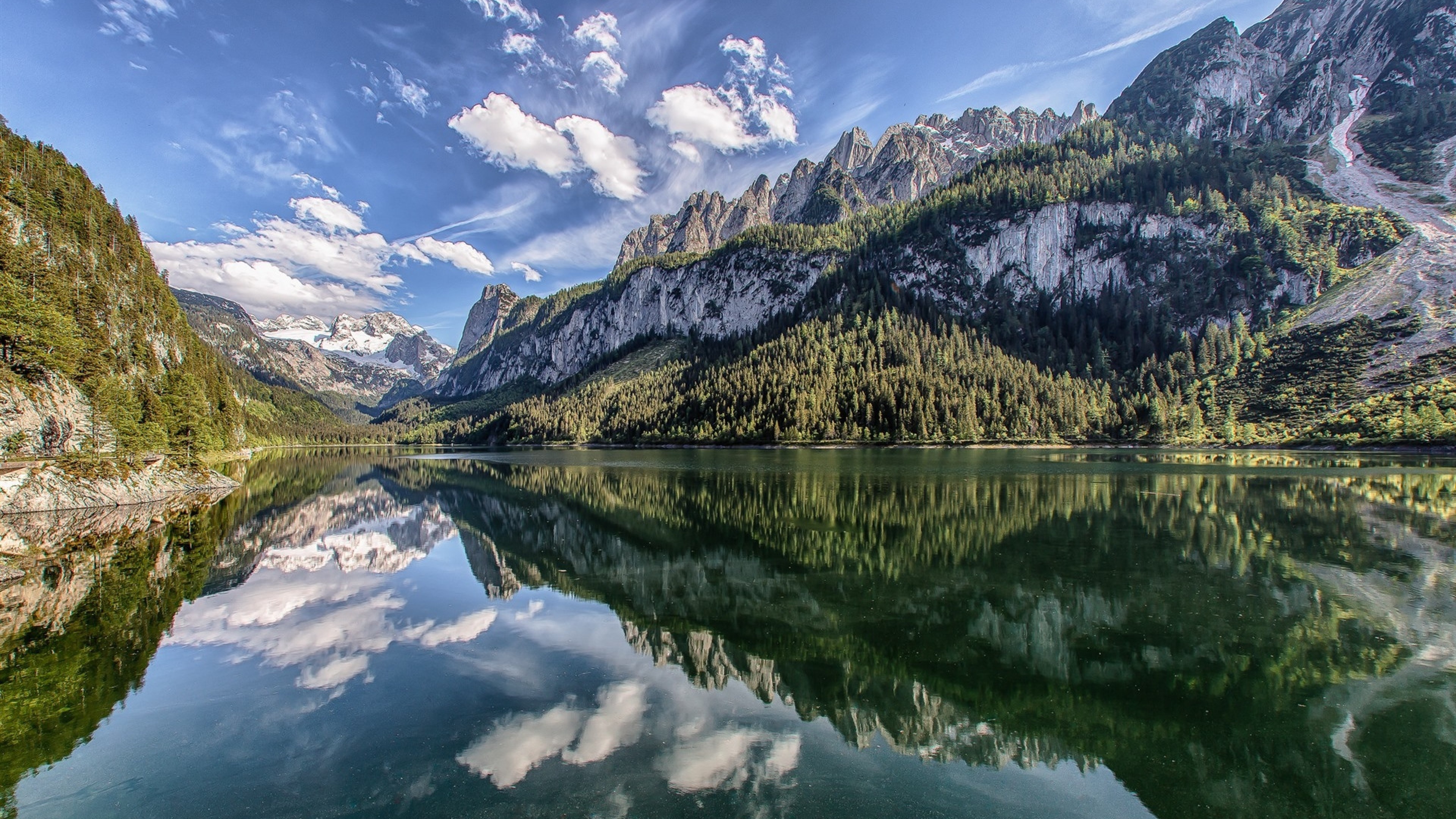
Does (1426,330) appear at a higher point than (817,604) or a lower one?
higher

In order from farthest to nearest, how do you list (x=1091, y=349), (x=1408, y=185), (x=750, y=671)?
(x=1091, y=349)
(x=1408, y=185)
(x=750, y=671)

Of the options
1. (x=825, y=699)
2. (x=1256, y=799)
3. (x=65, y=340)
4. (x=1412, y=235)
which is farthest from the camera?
(x=1412, y=235)

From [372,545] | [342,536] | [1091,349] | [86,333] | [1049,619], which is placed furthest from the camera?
[1091,349]

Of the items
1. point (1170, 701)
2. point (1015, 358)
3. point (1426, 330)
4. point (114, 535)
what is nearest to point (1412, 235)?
point (1426, 330)

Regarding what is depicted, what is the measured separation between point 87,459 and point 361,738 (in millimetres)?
43069

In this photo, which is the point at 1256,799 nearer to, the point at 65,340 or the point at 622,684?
the point at 622,684

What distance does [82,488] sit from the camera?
34.5 meters

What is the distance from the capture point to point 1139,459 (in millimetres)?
72188

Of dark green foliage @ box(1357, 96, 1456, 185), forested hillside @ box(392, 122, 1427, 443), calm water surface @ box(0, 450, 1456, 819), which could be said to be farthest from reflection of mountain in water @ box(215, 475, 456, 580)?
dark green foliage @ box(1357, 96, 1456, 185)

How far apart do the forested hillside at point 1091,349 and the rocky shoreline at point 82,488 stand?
94.6m

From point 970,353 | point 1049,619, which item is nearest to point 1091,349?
point 970,353

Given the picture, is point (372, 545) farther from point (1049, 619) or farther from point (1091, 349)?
point (1091, 349)

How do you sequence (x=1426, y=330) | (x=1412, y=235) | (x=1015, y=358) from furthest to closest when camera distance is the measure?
1. (x=1015, y=358)
2. (x=1412, y=235)
3. (x=1426, y=330)

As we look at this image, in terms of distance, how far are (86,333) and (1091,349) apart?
197 metres
